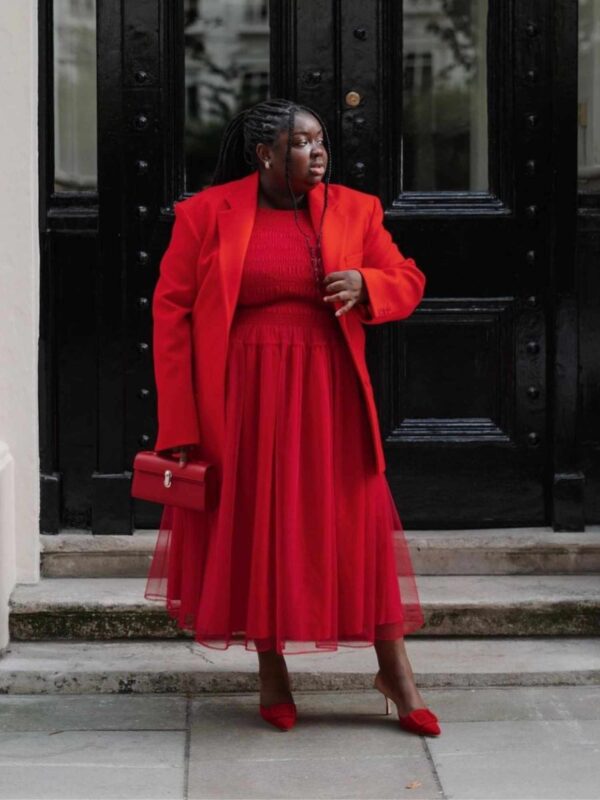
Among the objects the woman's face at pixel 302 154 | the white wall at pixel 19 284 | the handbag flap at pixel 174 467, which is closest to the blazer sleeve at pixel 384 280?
the woman's face at pixel 302 154

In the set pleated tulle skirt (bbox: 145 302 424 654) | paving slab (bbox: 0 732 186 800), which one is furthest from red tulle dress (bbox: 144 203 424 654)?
paving slab (bbox: 0 732 186 800)

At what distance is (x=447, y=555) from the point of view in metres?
5.96

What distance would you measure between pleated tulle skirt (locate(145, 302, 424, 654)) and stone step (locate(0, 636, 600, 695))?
518 mm

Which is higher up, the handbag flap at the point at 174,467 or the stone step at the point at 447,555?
the handbag flap at the point at 174,467

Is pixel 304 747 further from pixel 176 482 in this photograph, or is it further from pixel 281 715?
pixel 176 482

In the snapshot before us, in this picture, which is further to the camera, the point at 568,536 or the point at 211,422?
the point at 568,536

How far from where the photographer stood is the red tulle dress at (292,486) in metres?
4.70

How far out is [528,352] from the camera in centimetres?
607

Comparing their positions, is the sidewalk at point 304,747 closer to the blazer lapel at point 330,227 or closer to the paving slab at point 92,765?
the paving slab at point 92,765

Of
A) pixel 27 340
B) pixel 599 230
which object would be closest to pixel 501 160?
pixel 599 230

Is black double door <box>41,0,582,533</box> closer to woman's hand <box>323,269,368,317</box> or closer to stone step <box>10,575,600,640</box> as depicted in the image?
stone step <box>10,575,600,640</box>

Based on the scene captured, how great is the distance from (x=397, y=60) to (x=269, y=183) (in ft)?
4.74

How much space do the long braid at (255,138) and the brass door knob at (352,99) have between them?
100cm

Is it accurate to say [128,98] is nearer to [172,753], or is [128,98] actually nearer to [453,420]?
[453,420]
